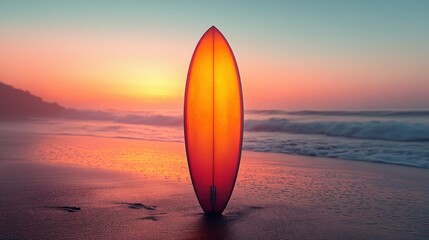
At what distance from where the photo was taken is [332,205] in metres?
3.41

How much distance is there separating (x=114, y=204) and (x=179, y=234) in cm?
98

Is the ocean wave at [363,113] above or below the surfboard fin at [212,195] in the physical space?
above

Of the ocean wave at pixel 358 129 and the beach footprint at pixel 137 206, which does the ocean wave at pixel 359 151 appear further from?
the beach footprint at pixel 137 206

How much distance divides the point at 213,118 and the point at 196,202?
0.85 metres

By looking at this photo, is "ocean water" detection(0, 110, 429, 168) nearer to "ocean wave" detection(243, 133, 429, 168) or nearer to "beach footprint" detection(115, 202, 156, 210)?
"ocean wave" detection(243, 133, 429, 168)

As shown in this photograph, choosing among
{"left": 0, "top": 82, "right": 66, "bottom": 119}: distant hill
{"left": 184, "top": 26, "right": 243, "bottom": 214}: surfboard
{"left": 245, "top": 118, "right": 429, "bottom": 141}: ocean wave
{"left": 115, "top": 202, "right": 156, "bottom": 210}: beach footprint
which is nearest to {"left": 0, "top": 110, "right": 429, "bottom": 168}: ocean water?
{"left": 245, "top": 118, "right": 429, "bottom": 141}: ocean wave

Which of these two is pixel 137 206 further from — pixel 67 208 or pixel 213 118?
pixel 213 118

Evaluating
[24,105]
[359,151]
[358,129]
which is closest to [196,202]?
[359,151]

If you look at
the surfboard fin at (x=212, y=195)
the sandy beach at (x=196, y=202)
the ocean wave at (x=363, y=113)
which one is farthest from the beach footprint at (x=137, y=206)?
the ocean wave at (x=363, y=113)

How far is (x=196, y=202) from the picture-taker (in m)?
3.42

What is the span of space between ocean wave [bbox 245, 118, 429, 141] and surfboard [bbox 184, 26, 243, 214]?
320 inches

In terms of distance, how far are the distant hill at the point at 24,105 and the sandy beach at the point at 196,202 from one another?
2262 centimetres

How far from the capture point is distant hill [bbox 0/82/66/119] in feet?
85.9

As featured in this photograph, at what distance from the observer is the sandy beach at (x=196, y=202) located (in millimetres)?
2631
